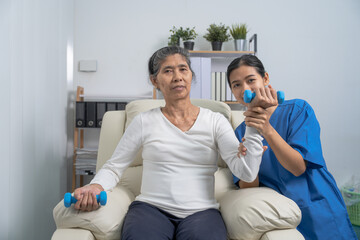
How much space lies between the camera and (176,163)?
44.2 inches

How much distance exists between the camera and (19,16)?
153cm

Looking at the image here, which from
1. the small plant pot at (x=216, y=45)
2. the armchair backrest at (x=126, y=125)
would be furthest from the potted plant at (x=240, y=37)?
the armchair backrest at (x=126, y=125)

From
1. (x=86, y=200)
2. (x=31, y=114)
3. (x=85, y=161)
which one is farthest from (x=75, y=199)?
(x=85, y=161)

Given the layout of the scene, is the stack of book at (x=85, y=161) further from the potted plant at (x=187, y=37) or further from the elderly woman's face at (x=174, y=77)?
the elderly woman's face at (x=174, y=77)

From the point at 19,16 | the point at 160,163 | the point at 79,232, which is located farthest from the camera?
the point at 19,16

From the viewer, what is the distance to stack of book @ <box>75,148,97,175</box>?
7.93 feet

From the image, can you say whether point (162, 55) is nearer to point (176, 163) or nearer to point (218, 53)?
point (176, 163)

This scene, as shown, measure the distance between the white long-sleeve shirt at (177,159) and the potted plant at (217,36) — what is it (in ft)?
4.76

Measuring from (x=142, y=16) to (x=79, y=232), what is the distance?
217 cm

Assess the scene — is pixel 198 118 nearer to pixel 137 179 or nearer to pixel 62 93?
pixel 137 179

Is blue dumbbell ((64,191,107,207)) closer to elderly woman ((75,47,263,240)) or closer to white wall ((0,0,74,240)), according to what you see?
elderly woman ((75,47,263,240))

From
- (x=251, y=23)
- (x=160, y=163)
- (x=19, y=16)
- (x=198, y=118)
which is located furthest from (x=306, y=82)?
(x=19, y=16)

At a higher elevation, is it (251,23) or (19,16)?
(251,23)

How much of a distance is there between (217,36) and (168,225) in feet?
6.18
